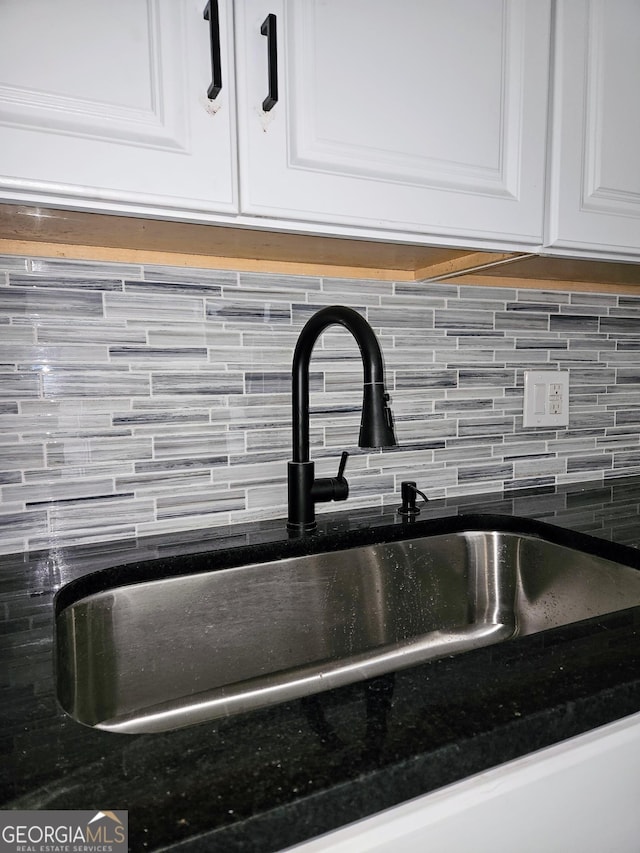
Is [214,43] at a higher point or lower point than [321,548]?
higher

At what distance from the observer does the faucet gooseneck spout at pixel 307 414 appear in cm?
86

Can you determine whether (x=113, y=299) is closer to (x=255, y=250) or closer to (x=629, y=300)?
(x=255, y=250)

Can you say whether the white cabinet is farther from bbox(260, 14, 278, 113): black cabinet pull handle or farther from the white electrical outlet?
the white electrical outlet

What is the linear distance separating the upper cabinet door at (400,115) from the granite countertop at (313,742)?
0.56 metres

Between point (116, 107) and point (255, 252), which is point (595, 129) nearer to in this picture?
point (255, 252)

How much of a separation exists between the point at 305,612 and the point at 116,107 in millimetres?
764

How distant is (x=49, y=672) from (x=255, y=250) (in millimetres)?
673

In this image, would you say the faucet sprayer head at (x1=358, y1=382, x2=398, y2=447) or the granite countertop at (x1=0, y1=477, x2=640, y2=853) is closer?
the granite countertop at (x1=0, y1=477, x2=640, y2=853)

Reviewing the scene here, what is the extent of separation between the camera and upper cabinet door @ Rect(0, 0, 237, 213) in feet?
1.85

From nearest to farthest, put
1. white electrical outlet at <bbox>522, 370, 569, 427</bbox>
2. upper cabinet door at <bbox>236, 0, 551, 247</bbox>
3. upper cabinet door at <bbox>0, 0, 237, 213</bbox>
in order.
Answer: upper cabinet door at <bbox>0, 0, 237, 213</bbox>, upper cabinet door at <bbox>236, 0, 551, 247</bbox>, white electrical outlet at <bbox>522, 370, 569, 427</bbox>

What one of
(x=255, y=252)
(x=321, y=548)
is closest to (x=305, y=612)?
(x=321, y=548)

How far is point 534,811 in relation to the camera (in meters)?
0.46

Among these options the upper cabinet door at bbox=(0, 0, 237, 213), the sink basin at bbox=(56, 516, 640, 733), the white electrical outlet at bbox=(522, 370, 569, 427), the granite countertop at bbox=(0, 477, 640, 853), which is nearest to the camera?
the granite countertop at bbox=(0, 477, 640, 853)

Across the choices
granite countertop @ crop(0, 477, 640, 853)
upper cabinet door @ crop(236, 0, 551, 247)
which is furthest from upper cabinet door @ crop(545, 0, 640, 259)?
granite countertop @ crop(0, 477, 640, 853)
